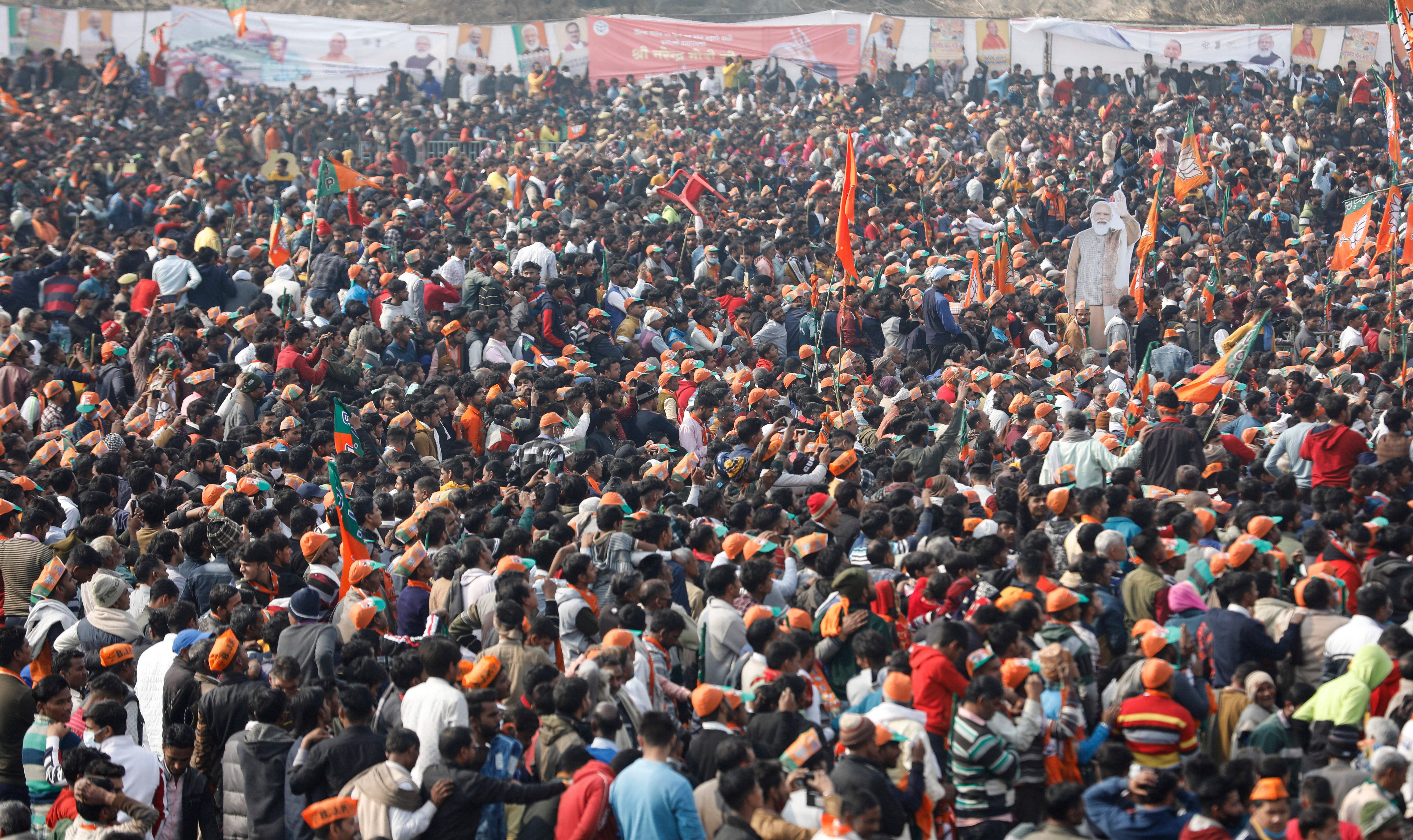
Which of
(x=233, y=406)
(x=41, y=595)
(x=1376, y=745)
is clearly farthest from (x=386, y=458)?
(x=1376, y=745)

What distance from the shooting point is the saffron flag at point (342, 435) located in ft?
A: 32.7

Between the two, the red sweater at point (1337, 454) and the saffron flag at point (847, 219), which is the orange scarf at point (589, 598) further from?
the saffron flag at point (847, 219)

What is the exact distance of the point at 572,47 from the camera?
30.5m

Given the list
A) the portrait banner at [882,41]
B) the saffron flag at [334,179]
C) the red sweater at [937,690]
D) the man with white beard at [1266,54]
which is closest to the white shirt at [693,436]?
the red sweater at [937,690]

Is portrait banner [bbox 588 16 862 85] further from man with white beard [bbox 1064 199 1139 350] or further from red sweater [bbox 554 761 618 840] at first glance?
red sweater [bbox 554 761 618 840]

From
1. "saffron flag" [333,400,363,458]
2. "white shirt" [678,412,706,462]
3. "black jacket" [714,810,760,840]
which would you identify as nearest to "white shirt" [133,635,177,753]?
"black jacket" [714,810,760,840]

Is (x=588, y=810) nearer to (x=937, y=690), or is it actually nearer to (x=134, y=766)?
(x=937, y=690)

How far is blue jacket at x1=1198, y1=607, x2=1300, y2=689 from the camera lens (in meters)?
6.30

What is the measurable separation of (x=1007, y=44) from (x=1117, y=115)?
3.95m

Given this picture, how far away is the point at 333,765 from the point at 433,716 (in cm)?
47

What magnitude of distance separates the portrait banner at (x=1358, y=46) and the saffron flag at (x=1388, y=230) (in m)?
15.7

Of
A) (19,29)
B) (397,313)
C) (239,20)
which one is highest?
(239,20)

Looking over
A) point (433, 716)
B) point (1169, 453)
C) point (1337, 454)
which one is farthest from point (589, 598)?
point (1337, 454)

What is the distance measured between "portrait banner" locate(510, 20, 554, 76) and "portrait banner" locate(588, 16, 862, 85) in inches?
42.7
